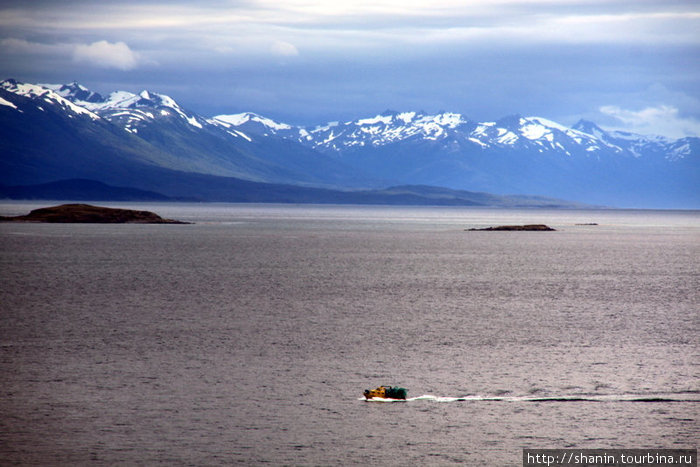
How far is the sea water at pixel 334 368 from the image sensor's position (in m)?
26.2

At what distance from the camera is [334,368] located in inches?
1442

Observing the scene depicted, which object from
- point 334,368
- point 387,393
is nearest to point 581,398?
point 387,393

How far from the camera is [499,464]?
2433cm

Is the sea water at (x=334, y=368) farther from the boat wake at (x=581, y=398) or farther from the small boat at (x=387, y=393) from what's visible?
the small boat at (x=387, y=393)

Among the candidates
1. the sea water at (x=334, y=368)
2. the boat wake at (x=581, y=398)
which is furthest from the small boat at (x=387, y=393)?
the sea water at (x=334, y=368)

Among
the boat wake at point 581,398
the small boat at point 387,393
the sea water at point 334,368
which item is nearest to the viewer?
the sea water at point 334,368

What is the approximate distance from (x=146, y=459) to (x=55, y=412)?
5820 millimetres

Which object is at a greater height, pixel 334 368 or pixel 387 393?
pixel 387 393

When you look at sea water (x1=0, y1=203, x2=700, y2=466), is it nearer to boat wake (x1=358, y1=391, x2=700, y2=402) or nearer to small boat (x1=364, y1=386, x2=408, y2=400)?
boat wake (x1=358, y1=391, x2=700, y2=402)

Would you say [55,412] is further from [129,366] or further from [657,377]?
[657,377]

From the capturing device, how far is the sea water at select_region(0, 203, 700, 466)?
2616cm

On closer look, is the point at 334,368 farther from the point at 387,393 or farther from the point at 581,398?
the point at 581,398

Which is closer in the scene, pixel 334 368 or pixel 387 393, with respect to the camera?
pixel 387 393

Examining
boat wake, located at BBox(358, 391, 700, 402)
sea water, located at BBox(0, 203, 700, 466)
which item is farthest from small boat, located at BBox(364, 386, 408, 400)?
sea water, located at BBox(0, 203, 700, 466)
